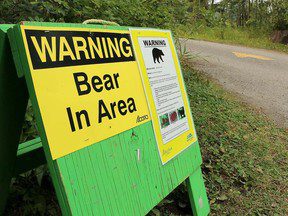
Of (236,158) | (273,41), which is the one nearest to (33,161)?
(236,158)

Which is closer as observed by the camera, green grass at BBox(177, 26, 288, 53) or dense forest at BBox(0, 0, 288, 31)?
dense forest at BBox(0, 0, 288, 31)

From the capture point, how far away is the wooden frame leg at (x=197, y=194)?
7.62ft

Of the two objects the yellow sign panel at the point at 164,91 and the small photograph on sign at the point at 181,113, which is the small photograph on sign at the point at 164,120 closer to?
the yellow sign panel at the point at 164,91

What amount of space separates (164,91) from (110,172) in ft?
2.32

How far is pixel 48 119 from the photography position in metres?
1.28

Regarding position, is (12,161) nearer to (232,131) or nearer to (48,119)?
(48,119)

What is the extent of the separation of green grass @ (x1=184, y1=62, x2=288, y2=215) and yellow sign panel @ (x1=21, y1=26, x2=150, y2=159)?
1.51m

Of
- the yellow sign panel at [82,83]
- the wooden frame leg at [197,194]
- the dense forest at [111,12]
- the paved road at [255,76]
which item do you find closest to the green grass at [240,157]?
the wooden frame leg at [197,194]

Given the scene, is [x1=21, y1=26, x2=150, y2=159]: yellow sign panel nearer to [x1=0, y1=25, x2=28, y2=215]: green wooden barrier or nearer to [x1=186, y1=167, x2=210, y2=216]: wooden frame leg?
[x1=0, y1=25, x2=28, y2=215]: green wooden barrier

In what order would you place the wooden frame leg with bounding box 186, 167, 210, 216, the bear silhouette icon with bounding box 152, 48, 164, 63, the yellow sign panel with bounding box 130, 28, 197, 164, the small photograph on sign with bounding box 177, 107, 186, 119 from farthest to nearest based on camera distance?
the wooden frame leg with bounding box 186, 167, 210, 216 < the small photograph on sign with bounding box 177, 107, 186, 119 < the bear silhouette icon with bounding box 152, 48, 164, 63 < the yellow sign panel with bounding box 130, 28, 197, 164

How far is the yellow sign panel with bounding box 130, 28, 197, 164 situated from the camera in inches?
75.3

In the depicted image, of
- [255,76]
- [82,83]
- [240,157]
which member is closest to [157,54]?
[82,83]

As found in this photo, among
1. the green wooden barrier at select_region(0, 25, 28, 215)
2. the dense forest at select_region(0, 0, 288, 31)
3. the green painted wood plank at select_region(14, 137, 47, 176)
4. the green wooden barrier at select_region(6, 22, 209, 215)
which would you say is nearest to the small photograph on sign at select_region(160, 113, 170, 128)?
the green wooden barrier at select_region(6, 22, 209, 215)

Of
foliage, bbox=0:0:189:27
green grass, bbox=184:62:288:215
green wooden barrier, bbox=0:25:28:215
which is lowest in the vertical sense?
green grass, bbox=184:62:288:215
